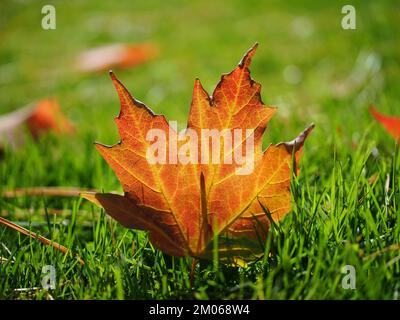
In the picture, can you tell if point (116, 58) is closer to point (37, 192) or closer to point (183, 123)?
point (183, 123)

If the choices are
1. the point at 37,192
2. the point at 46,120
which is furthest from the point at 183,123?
the point at 37,192

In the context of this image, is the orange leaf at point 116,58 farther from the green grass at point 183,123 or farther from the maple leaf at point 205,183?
the maple leaf at point 205,183

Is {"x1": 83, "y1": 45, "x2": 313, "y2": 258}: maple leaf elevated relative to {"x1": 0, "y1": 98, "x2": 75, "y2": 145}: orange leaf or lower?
lower

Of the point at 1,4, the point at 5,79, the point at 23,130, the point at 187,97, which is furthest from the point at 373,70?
the point at 1,4

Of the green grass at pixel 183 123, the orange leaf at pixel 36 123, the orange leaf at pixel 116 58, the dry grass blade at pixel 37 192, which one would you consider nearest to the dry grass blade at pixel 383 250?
the green grass at pixel 183 123

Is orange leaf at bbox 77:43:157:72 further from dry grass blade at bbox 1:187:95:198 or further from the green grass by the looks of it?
dry grass blade at bbox 1:187:95:198

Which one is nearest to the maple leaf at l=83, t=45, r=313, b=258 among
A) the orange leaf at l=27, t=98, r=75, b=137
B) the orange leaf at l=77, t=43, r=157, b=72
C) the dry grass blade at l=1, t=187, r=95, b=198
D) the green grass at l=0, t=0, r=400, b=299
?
the green grass at l=0, t=0, r=400, b=299
